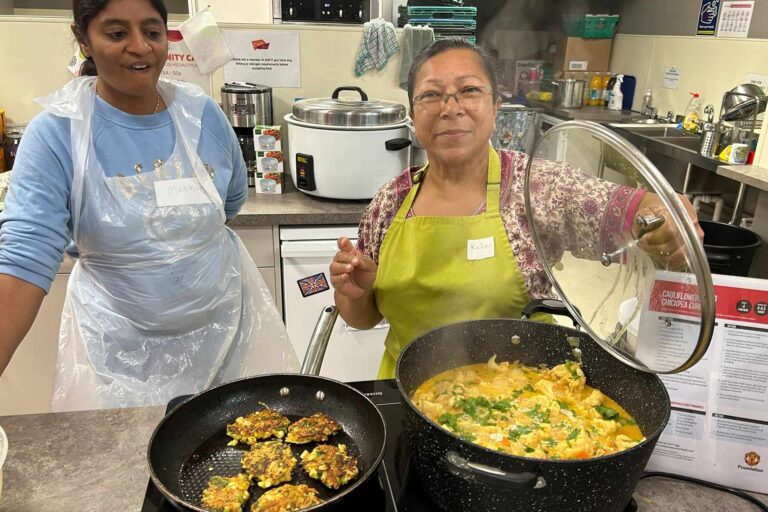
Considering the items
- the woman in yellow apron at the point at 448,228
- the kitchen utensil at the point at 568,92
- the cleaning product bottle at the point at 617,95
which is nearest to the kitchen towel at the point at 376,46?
the woman in yellow apron at the point at 448,228

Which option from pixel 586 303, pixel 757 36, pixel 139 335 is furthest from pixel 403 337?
pixel 757 36

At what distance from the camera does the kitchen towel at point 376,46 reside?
2.58m

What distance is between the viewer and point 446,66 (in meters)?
1.24

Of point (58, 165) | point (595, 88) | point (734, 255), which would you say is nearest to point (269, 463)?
point (58, 165)

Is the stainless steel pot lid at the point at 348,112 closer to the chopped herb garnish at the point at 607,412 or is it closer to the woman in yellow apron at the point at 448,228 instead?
the woman in yellow apron at the point at 448,228

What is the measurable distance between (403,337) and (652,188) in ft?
2.73

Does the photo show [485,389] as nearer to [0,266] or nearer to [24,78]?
[0,266]

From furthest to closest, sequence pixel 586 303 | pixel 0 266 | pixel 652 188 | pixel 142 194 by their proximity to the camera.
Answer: pixel 142 194, pixel 0 266, pixel 586 303, pixel 652 188

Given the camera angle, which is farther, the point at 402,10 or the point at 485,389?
the point at 402,10

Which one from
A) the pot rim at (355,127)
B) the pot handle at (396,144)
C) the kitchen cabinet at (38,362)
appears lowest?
the kitchen cabinet at (38,362)

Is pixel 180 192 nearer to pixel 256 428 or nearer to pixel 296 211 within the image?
pixel 256 428

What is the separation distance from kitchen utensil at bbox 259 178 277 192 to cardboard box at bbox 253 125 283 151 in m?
0.14

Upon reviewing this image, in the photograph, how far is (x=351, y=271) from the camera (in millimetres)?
1234

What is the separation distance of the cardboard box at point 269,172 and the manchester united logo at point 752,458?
6.48 feet
